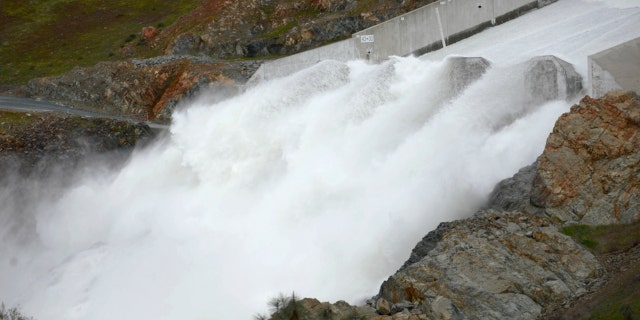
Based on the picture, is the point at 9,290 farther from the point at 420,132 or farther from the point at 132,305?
the point at 420,132

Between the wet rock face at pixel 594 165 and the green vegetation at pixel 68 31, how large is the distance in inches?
1187

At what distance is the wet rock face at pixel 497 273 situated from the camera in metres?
16.2

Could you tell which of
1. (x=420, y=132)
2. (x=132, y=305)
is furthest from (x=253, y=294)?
(x=420, y=132)

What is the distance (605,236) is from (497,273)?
301 cm

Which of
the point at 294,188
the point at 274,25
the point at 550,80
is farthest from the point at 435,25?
the point at 294,188

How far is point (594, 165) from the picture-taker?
63.3ft

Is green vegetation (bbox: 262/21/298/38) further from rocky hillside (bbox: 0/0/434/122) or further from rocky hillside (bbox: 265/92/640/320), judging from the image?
rocky hillside (bbox: 265/92/640/320)

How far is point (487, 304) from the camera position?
1620 centimetres

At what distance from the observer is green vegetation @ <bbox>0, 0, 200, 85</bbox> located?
4747 cm

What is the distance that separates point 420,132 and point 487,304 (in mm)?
10299

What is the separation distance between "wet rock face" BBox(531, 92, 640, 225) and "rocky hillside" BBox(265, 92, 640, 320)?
0.02 meters

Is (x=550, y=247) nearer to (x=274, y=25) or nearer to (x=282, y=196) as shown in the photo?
(x=282, y=196)

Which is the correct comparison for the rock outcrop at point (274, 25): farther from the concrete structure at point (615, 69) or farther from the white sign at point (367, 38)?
the concrete structure at point (615, 69)

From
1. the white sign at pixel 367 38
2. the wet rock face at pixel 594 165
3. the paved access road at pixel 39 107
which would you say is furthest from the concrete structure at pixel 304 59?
the wet rock face at pixel 594 165
